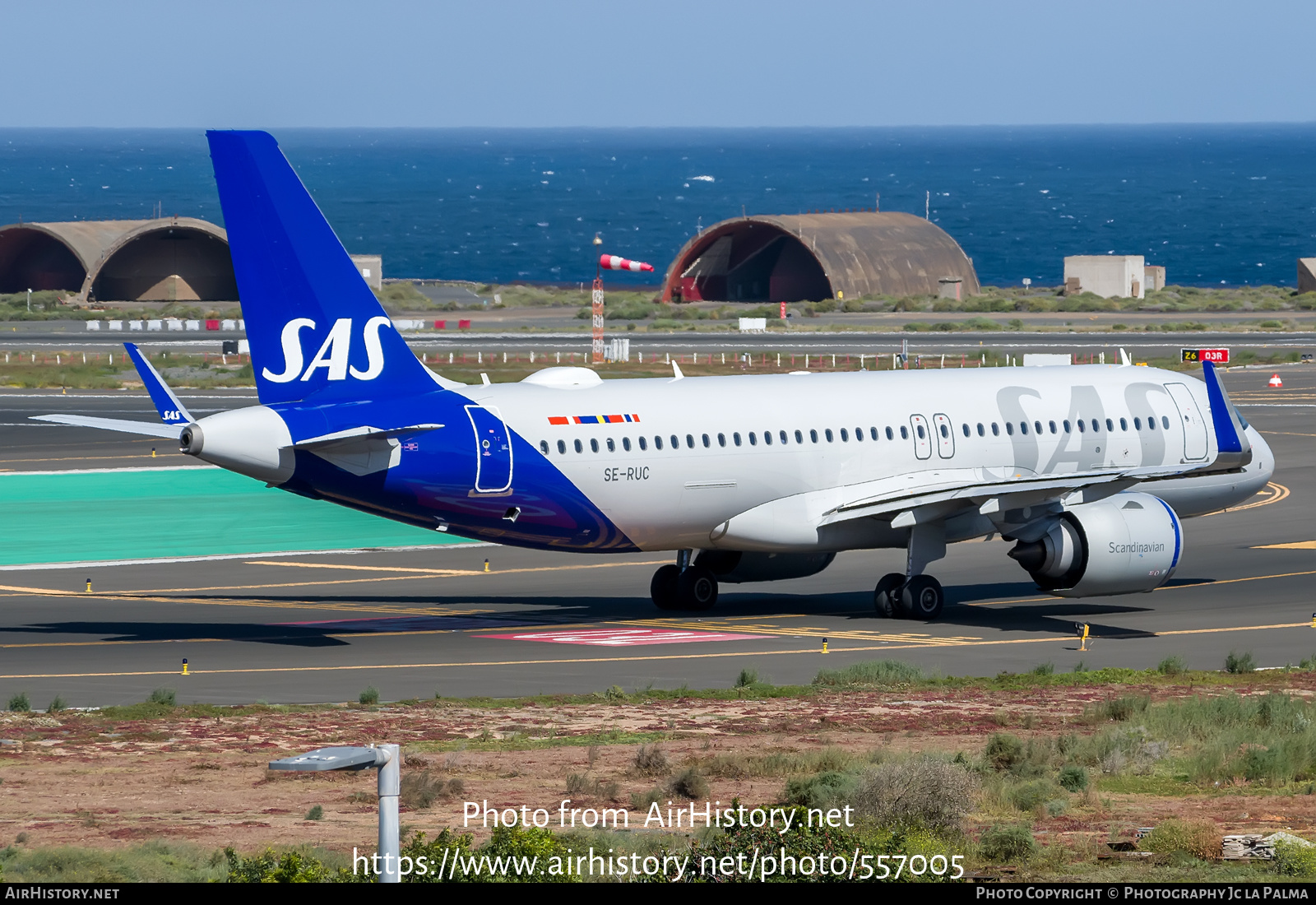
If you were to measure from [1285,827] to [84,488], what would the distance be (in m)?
48.8

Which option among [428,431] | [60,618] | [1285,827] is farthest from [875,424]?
[1285,827]

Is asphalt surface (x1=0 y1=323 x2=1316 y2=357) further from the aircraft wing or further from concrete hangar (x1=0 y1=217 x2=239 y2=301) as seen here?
the aircraft wing

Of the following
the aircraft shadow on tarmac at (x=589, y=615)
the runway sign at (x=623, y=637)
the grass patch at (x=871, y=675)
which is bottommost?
the grass patch at (x=871, y=675)

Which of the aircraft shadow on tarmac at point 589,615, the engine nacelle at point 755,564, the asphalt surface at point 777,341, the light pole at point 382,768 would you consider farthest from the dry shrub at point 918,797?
the asphalt surface at point 777,341

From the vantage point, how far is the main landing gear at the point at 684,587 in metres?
43.5

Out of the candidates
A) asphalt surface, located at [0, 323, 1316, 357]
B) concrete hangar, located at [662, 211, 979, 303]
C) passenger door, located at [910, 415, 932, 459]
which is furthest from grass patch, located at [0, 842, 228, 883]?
concrete hangar, located at [662, 211, 979, 303]

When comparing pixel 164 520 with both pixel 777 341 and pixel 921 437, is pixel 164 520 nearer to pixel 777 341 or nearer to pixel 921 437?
pixel 921 437

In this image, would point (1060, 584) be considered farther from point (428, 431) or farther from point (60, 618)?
point (60, 618)

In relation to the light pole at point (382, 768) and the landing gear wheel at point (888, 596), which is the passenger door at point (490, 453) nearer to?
the landing gear wheel at point (888, 596)

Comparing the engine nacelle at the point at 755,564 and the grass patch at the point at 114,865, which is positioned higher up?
the engine nacelle at the point at 755,564

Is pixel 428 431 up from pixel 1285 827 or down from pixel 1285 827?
up

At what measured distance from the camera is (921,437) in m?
43.0

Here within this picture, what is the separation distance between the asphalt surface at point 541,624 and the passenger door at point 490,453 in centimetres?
322

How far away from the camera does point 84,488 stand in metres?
63.8
